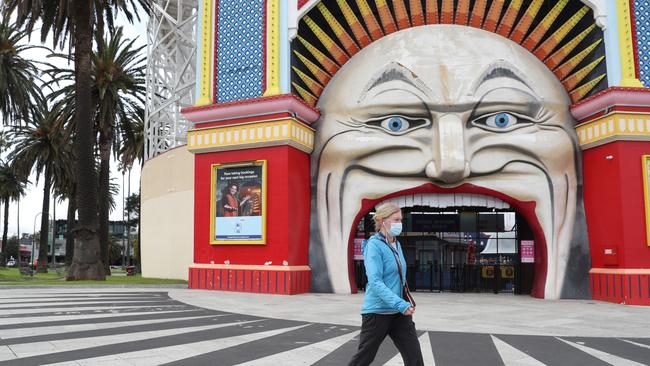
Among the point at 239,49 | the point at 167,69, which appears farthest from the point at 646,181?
the point at 167,69

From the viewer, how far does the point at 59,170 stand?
139 ft

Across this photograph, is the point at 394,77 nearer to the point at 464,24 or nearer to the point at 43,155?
the point at 464,24

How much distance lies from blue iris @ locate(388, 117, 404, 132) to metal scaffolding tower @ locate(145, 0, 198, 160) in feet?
44.8

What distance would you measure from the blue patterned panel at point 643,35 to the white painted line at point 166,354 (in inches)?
574

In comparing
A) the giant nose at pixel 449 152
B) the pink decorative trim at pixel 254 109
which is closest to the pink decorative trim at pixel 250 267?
the pink decorative trim at pixel 254 109

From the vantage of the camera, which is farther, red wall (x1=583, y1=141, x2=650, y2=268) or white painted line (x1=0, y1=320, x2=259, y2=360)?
red wall (x1=583, y1=141, x2=650, y2=268)

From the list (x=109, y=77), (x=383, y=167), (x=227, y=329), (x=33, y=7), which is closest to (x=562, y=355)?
(x=227, y=329)

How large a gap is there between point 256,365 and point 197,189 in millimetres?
13251

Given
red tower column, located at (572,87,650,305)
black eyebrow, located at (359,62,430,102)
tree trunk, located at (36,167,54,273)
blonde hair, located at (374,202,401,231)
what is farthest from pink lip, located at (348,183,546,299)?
tree trunk, located at (36,167,54,273)

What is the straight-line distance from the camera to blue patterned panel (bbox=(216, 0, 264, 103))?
18391 millimetres

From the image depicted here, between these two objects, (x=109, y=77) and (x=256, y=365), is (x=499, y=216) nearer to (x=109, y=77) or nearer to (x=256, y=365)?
(x=256, y=365)

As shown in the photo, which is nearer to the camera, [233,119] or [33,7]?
[233,119]

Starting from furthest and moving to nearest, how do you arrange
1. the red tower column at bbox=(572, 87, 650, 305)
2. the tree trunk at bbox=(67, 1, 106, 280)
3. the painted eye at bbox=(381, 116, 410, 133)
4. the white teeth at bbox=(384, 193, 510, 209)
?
the tree trunk at bbox=(67, 1, 106, 280)
the white teeth at bbox=(384, 193, 510, 209)
the painted eye at bbox=(381, 116, 410, 133)
the red tower column at bbox=(572, 87, 650, 305)

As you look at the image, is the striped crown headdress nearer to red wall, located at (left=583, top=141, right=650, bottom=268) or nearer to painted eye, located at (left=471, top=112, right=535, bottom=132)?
painted eye, located at (left=471, top=112, right=535, bottom=132)
